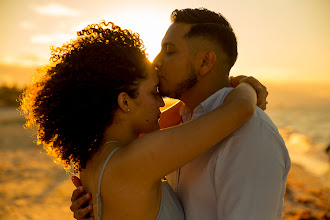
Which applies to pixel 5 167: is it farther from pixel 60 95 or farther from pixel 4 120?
pixel 4 120

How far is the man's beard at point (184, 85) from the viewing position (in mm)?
2488

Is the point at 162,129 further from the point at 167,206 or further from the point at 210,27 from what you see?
the point at 210,27

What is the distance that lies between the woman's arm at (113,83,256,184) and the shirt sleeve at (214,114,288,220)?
10 centimetres

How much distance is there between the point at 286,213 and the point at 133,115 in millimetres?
5415

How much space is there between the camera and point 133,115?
222 cm

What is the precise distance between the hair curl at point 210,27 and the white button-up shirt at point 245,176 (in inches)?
31.6

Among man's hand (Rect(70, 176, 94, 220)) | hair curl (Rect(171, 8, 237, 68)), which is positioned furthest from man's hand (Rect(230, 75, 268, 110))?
man's hand (Rect(70, 176, 94, 220))

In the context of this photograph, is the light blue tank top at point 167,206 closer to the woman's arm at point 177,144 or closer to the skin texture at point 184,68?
the woman's arm at point 177,144

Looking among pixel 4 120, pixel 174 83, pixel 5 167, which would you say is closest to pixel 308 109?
pixel 4 120

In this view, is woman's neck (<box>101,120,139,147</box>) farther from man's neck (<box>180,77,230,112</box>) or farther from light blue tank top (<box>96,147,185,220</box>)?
man's neck (<box>180,77,230,112</box>)

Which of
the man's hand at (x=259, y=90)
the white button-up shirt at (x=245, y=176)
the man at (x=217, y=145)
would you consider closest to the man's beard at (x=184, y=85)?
the man at (x=217, y=145)

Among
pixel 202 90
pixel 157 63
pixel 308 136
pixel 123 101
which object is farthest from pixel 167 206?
pixel 308 136

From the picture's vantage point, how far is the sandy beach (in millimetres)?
6180

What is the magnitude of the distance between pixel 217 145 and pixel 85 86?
988mm
